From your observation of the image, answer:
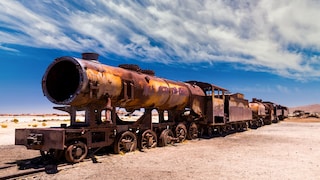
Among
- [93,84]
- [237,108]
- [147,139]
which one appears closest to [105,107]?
[93,84]

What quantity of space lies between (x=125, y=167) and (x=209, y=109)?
10363 millimetres

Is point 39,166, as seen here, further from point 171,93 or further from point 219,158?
point 171,93

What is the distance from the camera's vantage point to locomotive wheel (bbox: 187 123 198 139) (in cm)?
1706

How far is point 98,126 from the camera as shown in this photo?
35.1 feet

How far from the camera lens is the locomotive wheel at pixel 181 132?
15853mm

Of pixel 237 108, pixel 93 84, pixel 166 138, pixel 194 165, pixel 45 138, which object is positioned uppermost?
pixel 93 84

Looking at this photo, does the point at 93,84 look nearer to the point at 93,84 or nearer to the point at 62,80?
the point at 93,84

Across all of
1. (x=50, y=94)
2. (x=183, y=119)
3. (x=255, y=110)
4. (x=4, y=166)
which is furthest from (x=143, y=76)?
(x=255, y=110)

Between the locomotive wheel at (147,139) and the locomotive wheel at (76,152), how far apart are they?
3395mm

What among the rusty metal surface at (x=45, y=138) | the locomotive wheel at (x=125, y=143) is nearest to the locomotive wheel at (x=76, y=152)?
the rusty metal surface at (x=45, y=138)

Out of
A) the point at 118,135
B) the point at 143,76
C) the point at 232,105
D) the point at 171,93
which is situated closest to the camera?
the point at 118,135

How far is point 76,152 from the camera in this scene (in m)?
9.54

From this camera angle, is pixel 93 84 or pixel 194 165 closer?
pixel 194 165

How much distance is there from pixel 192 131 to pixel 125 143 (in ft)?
22.0
